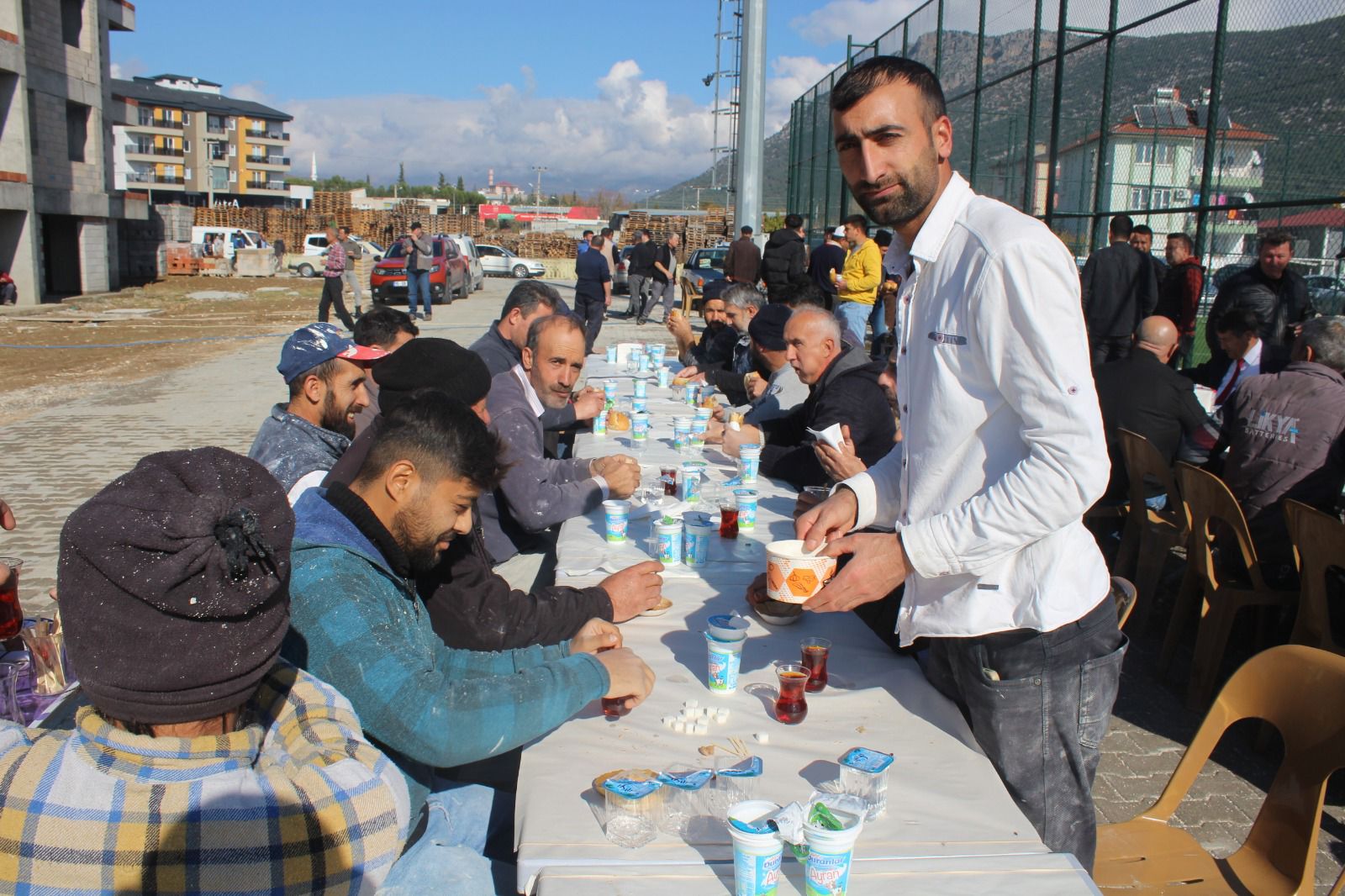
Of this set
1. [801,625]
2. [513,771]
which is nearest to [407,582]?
[513,771]

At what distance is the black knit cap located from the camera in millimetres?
6273

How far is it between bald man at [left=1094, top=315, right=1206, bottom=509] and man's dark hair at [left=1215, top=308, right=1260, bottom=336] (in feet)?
2.11

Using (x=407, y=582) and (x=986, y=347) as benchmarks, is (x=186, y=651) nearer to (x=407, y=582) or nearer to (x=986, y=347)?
(x=407, y=582)

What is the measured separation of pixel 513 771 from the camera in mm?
2846

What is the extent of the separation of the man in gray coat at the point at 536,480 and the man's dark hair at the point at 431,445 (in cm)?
138

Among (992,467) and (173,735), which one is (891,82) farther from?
(173,735)

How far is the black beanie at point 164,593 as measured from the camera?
138 cm

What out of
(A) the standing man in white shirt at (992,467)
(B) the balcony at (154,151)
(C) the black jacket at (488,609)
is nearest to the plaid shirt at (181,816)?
(A) the standing man in white shirt at (992,467)

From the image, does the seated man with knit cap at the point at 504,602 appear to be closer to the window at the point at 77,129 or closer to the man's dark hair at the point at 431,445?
the man's dark hair at the point at 431,445

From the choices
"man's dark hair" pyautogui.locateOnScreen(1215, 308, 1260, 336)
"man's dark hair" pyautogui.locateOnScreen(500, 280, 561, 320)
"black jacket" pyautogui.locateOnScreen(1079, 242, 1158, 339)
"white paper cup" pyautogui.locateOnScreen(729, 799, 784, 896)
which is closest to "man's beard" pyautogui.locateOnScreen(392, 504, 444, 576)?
"white paper cup" pyautogui.locateOnScreen(729, 799, 784, 896)

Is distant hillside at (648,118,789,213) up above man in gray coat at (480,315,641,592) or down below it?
above

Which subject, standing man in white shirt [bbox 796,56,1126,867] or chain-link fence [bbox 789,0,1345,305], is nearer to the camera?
standing man in white shirt [bbox 796,56,1126,867]

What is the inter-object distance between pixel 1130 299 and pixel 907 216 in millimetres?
7770

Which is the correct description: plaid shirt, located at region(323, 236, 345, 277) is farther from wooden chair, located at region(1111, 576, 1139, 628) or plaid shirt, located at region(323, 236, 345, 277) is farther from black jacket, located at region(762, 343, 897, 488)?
wooden chair, located at region(1111, 576, 1139, 628)
